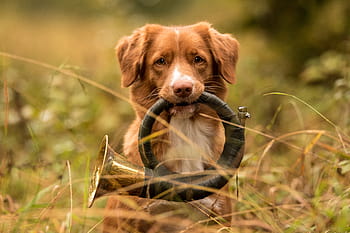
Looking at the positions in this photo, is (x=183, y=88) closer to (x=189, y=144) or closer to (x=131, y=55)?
(x=189, y=144)

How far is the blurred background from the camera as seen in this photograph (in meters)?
3.54

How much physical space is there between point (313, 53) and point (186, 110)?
486cm

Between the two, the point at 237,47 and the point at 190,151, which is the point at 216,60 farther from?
the point at 190,151

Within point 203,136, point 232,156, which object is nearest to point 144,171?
point 232,156

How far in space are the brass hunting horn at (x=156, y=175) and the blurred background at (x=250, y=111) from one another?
0.17 m

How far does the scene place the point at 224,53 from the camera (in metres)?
4.00

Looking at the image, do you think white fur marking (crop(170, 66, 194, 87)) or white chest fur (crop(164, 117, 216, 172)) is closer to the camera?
white fur marking (crop(170, 66, 194, 87))

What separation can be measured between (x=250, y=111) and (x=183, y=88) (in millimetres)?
3347

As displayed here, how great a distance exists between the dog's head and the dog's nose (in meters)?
0.14

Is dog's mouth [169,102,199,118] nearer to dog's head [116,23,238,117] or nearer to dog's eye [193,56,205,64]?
dog's head [116,23,238,117]

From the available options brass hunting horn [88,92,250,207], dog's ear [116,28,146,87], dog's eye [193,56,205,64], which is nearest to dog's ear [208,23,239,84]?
dog's eye [193,56,205,64]

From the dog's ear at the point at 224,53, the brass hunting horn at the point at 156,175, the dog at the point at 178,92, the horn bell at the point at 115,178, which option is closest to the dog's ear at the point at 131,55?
the dog at the point at 178,92

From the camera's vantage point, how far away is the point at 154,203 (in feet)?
11.5

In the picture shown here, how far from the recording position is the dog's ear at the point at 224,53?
393 centimetres
